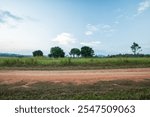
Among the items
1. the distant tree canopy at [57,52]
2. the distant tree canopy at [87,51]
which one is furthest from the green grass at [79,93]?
the distant tree canopy at [87,51]

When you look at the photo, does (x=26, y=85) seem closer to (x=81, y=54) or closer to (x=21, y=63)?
(x=21, y=63)

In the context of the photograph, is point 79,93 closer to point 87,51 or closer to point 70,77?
point 70,77

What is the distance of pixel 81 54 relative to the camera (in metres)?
73.6

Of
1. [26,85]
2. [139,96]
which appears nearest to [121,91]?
[139,96]

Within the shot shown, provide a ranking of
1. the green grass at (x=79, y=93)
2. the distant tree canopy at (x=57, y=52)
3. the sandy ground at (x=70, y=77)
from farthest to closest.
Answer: the distant tree canopy at (x=57, y=52)
the sandy ground at (x=70, y=77)
the green grass at (x=79, y=93)

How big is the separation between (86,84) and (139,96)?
3.49 meters

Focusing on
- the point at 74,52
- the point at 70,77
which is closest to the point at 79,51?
the point at 74,52

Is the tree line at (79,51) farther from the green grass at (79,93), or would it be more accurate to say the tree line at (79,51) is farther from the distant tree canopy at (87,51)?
the green grass at (79,93)

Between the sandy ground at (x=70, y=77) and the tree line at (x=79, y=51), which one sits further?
the tree line at (x=79, y=51)

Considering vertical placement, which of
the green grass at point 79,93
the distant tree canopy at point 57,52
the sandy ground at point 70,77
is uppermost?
the distant tree canopy at point 57,52

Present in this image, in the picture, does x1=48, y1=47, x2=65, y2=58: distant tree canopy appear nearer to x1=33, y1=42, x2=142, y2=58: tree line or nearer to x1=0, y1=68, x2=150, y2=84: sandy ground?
x1=33, y1=42, x2=142, y2=58: tree line

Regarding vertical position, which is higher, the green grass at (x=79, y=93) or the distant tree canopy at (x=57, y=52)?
the distant tree canopy at (x=57, y=52)

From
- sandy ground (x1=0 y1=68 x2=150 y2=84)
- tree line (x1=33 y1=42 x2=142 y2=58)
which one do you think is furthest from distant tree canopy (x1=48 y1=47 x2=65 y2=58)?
sandy ground (x1=0 y1=68 x2=150 y2=84)

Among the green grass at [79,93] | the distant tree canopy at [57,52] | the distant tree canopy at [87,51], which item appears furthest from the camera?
the distant tree canopy at [87,51]
